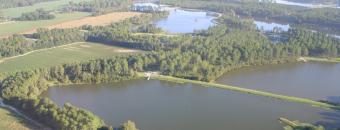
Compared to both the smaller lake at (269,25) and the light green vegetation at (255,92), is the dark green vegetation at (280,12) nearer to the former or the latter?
the smaller lake at (269,25)

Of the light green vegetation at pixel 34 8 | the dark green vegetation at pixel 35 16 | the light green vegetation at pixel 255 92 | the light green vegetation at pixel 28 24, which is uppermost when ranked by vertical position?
the light green vegetation at pixel 34 8

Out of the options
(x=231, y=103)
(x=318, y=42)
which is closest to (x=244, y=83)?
(x=231, y=103)

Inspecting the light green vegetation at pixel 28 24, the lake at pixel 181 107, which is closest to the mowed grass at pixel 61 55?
the lake at pixel 181 107

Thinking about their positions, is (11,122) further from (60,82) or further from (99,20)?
(99,20)

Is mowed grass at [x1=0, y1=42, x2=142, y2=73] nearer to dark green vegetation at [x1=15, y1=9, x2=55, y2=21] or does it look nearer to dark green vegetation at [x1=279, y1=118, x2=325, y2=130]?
dark green vegetation at [x1=15, y1=9, x2=55, y2=21]

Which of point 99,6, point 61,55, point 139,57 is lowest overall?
point 61,55

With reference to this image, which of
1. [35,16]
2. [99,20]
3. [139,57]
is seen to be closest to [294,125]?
[139,57]
